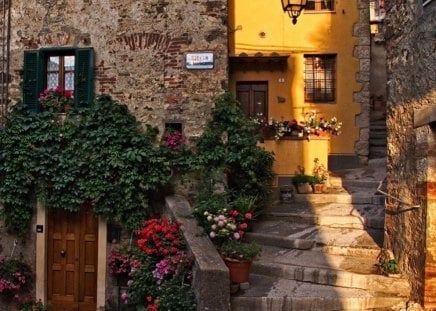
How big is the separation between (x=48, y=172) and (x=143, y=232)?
2.02 m

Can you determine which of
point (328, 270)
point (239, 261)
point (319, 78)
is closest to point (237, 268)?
point (239, 261)

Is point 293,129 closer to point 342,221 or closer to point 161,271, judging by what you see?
point 342,221

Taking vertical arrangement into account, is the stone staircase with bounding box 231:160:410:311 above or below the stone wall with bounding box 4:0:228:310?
below

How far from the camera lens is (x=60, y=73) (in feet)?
25.9

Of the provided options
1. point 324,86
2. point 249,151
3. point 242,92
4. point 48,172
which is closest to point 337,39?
point 324,86

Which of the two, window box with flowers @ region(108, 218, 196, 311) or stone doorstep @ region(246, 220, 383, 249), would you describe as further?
stone doorstep @ region(246, 220, 383, 249)

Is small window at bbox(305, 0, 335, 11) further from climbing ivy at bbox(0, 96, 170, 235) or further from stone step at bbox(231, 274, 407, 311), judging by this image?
stone step at bbox(231, 274, 407, 311)

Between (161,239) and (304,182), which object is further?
(304,182)

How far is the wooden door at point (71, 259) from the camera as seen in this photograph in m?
7.77

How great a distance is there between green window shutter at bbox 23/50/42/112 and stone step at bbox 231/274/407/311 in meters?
4.91

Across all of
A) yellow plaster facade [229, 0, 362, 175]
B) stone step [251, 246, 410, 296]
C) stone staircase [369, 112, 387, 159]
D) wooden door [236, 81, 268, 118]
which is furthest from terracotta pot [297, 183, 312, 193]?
stone staircase [369, 112, 387, 159]

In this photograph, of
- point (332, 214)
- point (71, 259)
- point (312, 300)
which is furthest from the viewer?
point (71, 259)

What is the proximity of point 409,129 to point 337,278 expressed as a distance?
187 cm

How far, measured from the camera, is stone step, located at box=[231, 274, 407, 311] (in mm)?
4887
